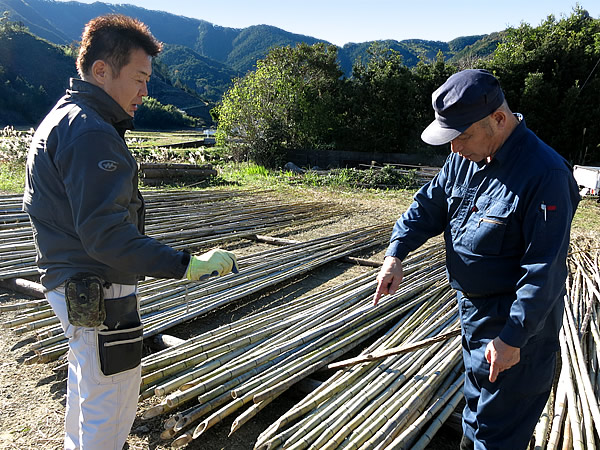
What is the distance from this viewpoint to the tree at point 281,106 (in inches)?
625

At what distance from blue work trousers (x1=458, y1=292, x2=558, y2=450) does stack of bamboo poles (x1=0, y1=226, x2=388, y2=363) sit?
1703mm

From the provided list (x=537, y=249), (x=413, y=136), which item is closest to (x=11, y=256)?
(x=537, y=249)

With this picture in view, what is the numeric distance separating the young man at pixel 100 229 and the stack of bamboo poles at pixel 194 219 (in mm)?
3113

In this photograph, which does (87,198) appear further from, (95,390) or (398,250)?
(398,250)

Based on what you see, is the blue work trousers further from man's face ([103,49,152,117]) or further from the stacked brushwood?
the stacked brushwood

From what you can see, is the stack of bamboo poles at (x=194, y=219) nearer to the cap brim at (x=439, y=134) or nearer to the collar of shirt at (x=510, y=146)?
the cap brim at (x=439, y=134)

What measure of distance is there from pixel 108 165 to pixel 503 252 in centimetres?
145

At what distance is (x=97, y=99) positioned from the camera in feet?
5.17

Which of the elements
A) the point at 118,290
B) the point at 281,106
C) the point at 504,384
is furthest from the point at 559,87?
the point at 118,290

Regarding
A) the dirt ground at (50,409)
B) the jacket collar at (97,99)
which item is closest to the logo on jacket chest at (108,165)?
the jacket collar at (97,99)

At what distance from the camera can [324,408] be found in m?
2.29

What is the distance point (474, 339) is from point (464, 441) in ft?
1.65

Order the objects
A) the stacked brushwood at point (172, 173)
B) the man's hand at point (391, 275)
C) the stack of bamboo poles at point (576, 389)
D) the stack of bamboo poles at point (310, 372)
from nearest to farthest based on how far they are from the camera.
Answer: the man's hand at point (391, 275) → the stack of bamboo poles at point (576, 389) → the stack of bamboo poles at point (310, 372) → the stacked brushwood at point (172, 173)

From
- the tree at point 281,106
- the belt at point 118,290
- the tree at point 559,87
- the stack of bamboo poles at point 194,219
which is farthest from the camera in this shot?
the tree at point 281,106
